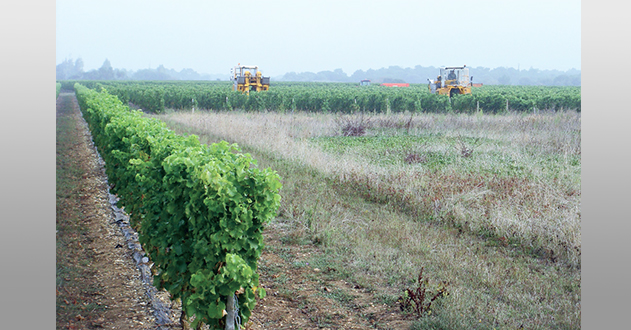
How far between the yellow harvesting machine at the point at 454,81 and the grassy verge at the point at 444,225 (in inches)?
682

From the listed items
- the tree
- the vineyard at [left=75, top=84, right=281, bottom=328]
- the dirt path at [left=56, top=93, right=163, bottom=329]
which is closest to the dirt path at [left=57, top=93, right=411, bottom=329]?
the dirt path at [left=56, top=93, right=163, bottom=329]

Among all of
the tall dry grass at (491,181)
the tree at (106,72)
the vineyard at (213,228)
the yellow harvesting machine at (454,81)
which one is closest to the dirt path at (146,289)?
the vineyard at (213,228)

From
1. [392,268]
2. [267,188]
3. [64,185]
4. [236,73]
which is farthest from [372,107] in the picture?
[267,188]

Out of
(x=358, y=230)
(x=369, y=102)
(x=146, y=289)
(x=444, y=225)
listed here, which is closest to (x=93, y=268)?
(x=146, y=289)

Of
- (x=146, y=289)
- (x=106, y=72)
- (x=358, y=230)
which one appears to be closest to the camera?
(x=146, y=289)

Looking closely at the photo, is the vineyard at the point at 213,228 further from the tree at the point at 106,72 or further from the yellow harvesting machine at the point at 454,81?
the tree at the point at 106,72

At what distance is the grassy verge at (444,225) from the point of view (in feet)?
17.6

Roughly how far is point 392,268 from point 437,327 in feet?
4.90

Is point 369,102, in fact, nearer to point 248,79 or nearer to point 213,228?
point 248,79

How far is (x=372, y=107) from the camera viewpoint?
30.5 meters

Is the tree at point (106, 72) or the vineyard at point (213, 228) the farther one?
the tree at point (106, 72)

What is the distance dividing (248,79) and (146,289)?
31.5 meters

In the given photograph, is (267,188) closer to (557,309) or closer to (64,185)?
(557,309)

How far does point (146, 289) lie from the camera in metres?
5.91
